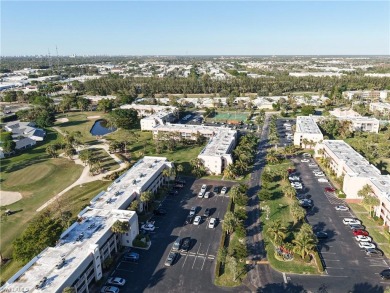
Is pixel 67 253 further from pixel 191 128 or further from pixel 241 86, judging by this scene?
pixel 241 86

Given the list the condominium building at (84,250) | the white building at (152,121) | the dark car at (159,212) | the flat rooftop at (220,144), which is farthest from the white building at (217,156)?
the white building at (152,121)

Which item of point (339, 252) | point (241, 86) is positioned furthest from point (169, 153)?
point (241, 86)

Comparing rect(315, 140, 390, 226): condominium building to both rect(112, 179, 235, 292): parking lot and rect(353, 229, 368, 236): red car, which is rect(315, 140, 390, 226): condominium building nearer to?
rect(353, 229, 368, 236): red car

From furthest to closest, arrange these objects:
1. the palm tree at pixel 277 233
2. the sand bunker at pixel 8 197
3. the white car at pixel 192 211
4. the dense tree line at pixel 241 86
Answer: the dense tree line at pixel 241 86 < the sand bunker at pixel 8 197 < the white car at pixel 192 211 < the palm tree at pixel 277 233

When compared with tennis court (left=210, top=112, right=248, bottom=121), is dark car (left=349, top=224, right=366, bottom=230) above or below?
below

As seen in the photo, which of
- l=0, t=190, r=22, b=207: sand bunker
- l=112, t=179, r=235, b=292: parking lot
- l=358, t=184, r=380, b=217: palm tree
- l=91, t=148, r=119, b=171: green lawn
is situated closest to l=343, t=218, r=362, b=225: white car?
l=358, t=184, r=380, b=217: palm tree

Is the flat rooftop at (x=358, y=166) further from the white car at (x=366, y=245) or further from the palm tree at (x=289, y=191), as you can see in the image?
the palm tree at (x=289, y=191)
